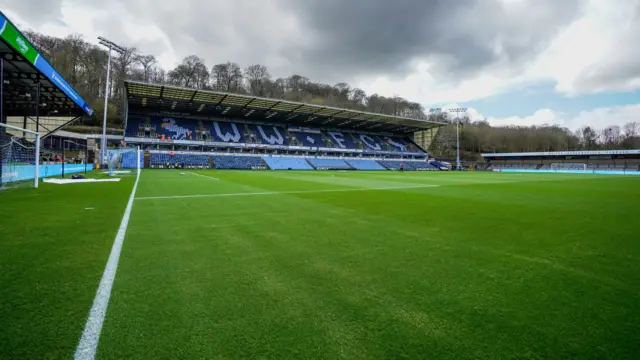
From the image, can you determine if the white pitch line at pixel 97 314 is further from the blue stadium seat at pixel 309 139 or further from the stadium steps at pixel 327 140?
the stadium steps at pixel 327 140

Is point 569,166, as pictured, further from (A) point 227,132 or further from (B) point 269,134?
(A) point 227,132

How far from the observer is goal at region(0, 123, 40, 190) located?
12.1 m

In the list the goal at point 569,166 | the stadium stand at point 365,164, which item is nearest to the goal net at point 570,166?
the goal at point 569,166

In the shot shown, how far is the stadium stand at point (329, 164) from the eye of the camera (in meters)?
58.9

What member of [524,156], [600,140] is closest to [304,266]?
[524,156]

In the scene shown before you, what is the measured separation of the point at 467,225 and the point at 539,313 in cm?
372

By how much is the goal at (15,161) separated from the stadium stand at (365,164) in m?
50.5

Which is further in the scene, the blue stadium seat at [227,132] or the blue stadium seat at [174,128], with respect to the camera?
the blue stadium seat at [227,132]

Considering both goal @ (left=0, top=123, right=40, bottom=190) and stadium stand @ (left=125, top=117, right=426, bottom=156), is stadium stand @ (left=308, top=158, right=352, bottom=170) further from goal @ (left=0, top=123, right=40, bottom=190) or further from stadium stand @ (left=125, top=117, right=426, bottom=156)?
goal @ (left=0, top=123, right=40, bottom=190)

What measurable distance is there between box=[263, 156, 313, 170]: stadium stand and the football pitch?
50511 mm

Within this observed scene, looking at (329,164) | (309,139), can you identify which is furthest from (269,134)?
(329,164)

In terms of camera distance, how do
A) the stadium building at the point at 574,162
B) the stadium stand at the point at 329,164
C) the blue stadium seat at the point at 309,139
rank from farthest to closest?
the blue stadium seat at the point at 309,139 < the stadium building at the point at 574,162 < the stadium stand at the point at 329,164

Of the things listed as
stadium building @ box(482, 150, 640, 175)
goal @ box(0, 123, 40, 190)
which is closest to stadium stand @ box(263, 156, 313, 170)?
goal @ box(0, 123, 40, 190)

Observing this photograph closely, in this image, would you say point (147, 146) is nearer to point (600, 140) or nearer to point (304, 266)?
point (304, 266)
